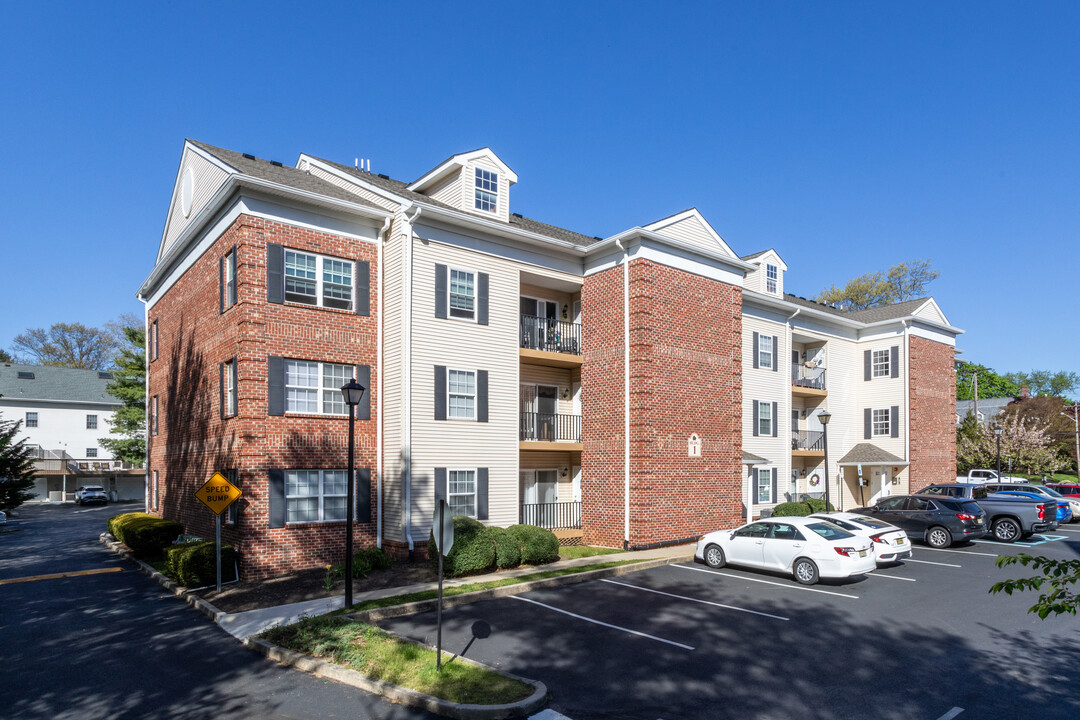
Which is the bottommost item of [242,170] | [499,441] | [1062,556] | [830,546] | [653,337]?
[1062,556]

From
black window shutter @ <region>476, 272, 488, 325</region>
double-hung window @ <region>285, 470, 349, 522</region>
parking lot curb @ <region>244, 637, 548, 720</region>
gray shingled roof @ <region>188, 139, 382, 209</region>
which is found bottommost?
parking lot curb @ <region>244, 637, 548, 720</region>

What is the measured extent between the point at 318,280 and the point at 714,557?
40.9 feet

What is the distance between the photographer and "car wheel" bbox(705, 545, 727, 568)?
17.1 m

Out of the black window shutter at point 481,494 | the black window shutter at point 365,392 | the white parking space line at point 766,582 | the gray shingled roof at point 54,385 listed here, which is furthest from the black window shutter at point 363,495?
the gray shingled roof at point 54,385

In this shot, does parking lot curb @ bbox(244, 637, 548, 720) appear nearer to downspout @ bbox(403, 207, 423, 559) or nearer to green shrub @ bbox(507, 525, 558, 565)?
downspout @ bbox(403, 207, 423, 559)

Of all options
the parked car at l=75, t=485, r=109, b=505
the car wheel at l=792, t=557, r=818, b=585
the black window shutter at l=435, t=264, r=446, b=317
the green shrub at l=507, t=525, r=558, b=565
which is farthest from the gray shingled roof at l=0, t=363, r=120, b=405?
the car wheel at l=792, t=557, r=818, b=585

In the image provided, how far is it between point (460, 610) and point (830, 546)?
26.7 feet

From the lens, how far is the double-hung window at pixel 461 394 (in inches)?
742

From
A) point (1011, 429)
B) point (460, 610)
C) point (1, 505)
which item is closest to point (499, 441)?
point (460, 610)

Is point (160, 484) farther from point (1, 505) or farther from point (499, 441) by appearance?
point (499, 441)

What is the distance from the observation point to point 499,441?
64.8ft

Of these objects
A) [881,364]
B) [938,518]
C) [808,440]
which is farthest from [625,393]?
[881,364]

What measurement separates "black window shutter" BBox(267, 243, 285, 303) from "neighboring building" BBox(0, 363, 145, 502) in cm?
4568

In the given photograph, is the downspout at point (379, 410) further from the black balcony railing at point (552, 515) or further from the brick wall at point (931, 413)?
the brick wall at point (931, 413)
